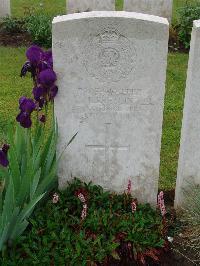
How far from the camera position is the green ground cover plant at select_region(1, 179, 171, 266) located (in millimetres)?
3533

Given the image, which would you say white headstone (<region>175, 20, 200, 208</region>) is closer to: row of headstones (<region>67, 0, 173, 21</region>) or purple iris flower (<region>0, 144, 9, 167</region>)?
purple iris flower (<region>0, 144, 9, 167</region>)

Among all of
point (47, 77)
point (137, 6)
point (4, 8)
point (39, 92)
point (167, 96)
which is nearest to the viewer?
point (47, 77)

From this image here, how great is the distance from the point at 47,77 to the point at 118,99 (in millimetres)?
527

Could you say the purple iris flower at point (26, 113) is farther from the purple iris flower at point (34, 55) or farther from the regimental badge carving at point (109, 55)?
the regimental badge carving at point (109, 55)

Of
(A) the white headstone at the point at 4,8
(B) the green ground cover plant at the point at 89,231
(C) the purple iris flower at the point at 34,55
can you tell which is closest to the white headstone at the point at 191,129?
(B) the green ground cover plant at the point at 89,231

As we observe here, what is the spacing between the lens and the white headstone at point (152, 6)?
A: 859 centimetres

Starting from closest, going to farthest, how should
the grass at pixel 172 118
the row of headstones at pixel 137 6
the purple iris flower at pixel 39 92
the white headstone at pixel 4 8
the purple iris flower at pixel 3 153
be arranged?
the purple iris flower at pixel 3 153, the purple iris flower at pixel 39 92, the grass at pixel 172 118, the row of headstones at pixel 137 6, the white headstone at pixel 4 8

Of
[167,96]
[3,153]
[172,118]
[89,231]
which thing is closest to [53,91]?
[3,153]

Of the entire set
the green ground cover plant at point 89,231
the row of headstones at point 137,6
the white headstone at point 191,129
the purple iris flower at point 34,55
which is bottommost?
the green ground cover plant at point 89,231

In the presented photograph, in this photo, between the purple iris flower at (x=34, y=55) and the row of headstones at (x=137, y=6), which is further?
the row of headstones at (x=137, y=6)

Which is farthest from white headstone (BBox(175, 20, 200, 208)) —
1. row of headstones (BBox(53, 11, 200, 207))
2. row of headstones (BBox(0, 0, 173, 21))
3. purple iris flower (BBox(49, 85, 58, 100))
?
row of headstones (BBox(0, 0, 173, 21))

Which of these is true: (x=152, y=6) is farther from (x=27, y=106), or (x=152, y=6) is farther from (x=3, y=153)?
(x=3, y=153)

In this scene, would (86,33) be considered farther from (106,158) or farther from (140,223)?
(140,223)

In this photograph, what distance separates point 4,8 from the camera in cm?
879
